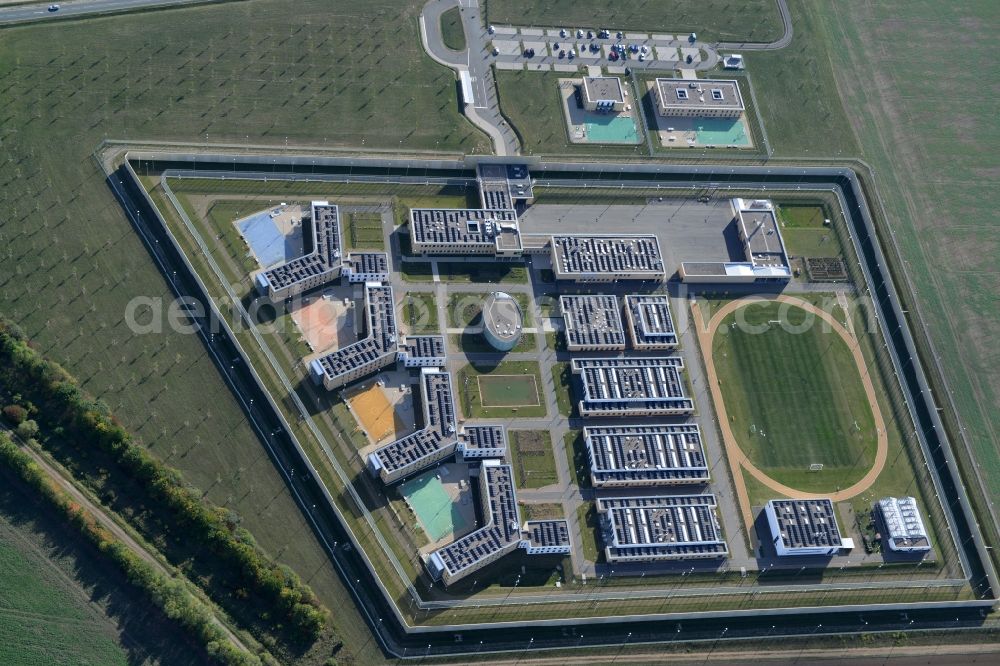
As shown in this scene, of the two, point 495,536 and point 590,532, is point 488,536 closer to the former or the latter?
point 495,536

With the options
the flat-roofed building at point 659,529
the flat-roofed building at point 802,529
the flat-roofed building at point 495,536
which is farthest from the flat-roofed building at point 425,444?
the flat-roofed building at point 802,529

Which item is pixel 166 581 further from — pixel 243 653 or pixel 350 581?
pixel 350 581

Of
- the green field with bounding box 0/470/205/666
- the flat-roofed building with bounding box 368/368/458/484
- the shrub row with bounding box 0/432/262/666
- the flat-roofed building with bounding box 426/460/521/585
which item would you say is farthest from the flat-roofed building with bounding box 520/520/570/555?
the green field with bounding box 0/470/205/666

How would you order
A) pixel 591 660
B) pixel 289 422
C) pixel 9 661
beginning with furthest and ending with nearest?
pixel 289 422 → pixel 591 660 → pixel 9 661

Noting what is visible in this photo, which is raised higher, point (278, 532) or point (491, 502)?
point (278, 532)

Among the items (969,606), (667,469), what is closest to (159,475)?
(667,469)

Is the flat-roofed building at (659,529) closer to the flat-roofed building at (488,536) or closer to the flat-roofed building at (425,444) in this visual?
the flat-roofed building at (488,536)

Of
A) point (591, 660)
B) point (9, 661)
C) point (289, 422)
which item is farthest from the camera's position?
point (289, 422)

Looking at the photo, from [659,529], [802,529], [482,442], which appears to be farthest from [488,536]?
[802,529]
